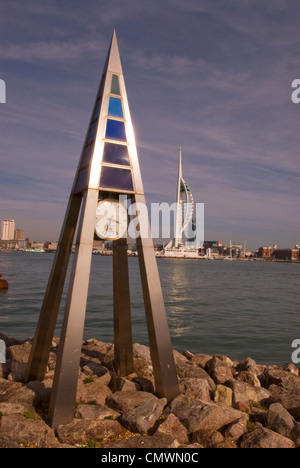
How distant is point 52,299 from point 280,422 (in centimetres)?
397

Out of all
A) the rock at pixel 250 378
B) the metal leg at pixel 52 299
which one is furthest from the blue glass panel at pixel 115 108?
the rock at pixel 250 378

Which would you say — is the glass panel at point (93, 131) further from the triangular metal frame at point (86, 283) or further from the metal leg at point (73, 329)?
the metal leg at point (73, 329)

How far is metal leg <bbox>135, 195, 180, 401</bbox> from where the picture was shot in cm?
634

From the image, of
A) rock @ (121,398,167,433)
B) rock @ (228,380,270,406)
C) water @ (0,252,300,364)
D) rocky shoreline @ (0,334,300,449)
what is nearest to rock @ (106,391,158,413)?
rocky shoreline @ (0,334,300,449)

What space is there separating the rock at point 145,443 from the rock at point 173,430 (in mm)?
243

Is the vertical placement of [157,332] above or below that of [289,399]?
above

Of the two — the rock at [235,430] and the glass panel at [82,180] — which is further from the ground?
the glass panel at [82,180]

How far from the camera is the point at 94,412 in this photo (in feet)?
18.6

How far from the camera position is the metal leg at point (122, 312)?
757 cm

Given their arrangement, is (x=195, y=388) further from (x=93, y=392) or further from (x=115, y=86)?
(x=115, y=86)

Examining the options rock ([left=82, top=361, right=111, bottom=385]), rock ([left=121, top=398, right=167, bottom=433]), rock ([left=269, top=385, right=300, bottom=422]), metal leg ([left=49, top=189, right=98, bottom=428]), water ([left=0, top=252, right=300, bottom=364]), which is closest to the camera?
rock ([left=121, top=398, right=167, bottom=433])

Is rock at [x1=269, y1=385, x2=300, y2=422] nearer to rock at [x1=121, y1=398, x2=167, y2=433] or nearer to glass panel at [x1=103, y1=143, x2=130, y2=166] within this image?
rock at [x1=121, y1=398, x2=167, y2=433]

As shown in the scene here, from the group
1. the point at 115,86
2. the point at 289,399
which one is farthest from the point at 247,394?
the point at 115,86

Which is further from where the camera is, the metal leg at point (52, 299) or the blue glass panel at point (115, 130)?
the metal leg at point (52, 299)
